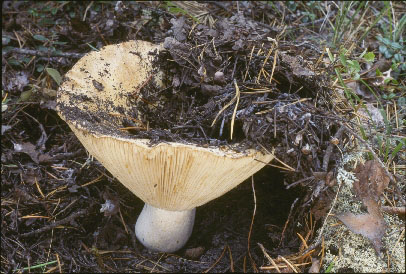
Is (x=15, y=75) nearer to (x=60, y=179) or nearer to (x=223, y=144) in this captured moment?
(x=60, y=179)

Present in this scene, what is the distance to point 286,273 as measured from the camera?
1.98 m

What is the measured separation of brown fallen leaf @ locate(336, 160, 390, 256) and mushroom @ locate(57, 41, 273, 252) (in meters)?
0.51

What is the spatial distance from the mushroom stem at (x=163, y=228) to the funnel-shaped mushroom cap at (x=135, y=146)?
222 millimetres

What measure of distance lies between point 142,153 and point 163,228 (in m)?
0.86

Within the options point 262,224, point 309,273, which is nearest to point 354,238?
point 309,273

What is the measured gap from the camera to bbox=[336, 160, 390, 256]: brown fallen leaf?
193 centimetres

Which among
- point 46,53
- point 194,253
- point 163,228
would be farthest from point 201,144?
point 46,53

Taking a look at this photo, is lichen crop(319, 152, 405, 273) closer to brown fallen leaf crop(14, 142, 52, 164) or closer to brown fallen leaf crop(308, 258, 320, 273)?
brown fallen leaf crop(308, 258, 320, 273)

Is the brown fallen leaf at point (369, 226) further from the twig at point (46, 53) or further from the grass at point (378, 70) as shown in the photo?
the twig at point (46, 53)

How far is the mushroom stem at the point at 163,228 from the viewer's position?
2.35 m

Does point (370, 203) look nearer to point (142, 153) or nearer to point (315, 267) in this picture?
point (315, 267)

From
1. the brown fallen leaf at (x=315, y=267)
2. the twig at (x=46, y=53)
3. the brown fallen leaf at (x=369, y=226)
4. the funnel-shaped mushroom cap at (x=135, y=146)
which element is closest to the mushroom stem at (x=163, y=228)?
the funnel-shaped mushroom cap at (x=135, y=146)

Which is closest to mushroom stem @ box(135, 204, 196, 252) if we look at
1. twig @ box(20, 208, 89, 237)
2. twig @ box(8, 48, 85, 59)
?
twig @ box(20, 208, 89, 237)

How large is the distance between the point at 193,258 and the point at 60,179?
1.05 m
